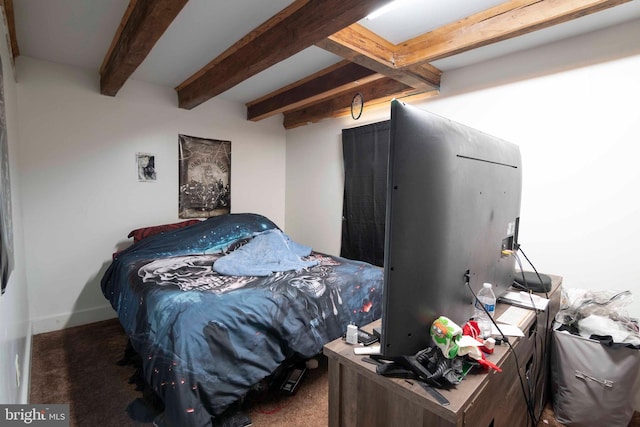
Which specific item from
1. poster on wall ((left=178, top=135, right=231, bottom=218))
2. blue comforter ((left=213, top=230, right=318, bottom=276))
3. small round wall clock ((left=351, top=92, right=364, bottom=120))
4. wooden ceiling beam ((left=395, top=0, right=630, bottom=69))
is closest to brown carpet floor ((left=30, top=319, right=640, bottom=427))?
blue comforter ((left=213, top=230, right=318, bottom=276))

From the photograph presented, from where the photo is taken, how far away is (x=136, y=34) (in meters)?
1.68

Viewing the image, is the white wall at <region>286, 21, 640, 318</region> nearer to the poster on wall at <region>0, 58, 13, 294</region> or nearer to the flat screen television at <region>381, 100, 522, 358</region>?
the flat screen television at <region>381, 100, 522, 358</region>

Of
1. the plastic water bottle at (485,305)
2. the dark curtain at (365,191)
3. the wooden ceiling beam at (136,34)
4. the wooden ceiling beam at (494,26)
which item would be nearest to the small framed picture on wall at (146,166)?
the wooden ceiling beam at (136,34)

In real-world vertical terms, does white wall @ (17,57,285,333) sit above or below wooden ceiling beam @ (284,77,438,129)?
below

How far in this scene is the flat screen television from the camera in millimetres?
717

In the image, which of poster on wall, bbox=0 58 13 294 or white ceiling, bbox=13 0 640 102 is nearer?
poster on wall, bbox=0 58 13 294

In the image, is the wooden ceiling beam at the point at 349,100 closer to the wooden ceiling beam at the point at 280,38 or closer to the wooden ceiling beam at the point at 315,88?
the wooden ceiling beam at the point at 315,88

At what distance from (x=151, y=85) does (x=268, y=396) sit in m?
3.06

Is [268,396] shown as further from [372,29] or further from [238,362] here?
[372,29]

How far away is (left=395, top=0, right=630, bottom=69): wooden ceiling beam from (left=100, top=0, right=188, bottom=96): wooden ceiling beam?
58.4 inches

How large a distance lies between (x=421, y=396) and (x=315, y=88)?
262 cm

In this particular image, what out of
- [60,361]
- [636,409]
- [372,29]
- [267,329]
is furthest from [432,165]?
[60,361]

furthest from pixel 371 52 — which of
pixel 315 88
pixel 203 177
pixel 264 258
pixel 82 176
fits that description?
pixel 82 176

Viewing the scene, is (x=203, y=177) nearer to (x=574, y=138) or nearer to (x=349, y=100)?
(x=349, y=100)
